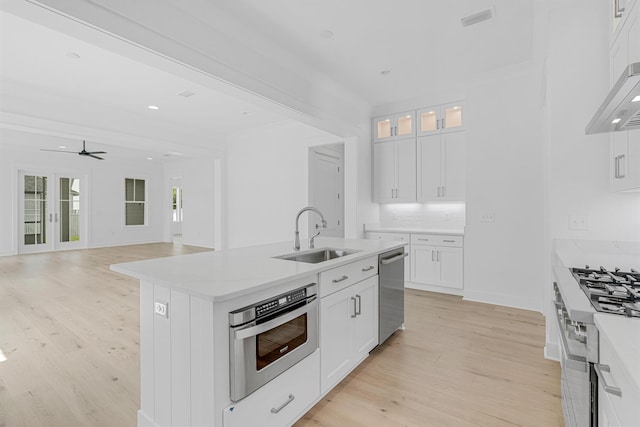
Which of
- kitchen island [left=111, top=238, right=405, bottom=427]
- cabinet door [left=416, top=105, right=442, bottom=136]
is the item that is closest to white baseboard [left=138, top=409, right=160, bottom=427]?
kitchen island [left=111, top=238, right=405, bottom=427]

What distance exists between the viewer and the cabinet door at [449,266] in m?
4.34

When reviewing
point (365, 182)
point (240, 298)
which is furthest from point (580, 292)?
point (365, 182)

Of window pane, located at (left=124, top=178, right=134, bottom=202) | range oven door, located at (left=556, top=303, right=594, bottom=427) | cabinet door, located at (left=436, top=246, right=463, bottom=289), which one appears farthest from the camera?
window pane, located at (left=124, top=178, right=134, bottom=202)

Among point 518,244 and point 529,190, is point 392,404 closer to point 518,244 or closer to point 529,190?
point 518,244

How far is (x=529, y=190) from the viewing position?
377 centimetres

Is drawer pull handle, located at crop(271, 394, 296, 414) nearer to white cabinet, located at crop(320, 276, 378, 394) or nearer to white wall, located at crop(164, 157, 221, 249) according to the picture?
white cabinet, located at crop(320, 276, 378, 394)

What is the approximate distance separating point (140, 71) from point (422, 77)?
362 centimetres

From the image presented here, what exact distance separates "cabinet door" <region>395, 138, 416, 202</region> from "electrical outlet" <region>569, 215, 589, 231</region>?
2.57 metres

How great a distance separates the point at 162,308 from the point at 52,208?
9967mm

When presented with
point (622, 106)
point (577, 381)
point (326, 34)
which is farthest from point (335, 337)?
point (326, 34)

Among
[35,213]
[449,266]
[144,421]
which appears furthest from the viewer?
[35,213]

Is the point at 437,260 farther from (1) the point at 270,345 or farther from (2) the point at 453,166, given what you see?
(1) the point at 270,345

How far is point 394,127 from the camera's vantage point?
513 cm

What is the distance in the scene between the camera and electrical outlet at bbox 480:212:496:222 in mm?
4020
